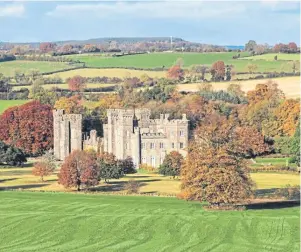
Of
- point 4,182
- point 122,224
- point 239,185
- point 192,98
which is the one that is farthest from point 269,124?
point 122,224

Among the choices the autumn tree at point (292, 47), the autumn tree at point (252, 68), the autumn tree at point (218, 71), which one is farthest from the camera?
the autumn tree at point (292, 47)

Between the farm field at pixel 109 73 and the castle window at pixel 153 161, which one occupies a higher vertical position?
the farm field at pixel 109 73

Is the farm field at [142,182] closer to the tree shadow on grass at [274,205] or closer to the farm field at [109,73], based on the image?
the tree shadow on grass at [274,205]

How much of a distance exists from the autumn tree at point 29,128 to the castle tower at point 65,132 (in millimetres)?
2748

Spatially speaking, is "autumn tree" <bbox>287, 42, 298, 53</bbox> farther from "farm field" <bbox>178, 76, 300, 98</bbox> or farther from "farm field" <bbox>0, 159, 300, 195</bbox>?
"farm field" <bbox>0, 159, 300, 195</bbox>

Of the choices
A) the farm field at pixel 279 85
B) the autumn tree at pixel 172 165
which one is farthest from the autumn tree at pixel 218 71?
the autumn tree at pixel 172 165

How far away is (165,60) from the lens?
522 feet

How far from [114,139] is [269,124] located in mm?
18403

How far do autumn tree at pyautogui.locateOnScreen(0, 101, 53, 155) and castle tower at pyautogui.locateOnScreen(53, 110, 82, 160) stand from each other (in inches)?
108

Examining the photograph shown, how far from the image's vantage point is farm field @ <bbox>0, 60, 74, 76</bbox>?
466 feet

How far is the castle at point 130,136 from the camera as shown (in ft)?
259

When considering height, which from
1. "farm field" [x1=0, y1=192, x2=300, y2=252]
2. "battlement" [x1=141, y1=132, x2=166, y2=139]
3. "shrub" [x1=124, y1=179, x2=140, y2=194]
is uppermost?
"battlement" [x1=141, y1=132, x2=166, y2=139]

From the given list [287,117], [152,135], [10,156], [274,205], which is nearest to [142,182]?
[152,135]

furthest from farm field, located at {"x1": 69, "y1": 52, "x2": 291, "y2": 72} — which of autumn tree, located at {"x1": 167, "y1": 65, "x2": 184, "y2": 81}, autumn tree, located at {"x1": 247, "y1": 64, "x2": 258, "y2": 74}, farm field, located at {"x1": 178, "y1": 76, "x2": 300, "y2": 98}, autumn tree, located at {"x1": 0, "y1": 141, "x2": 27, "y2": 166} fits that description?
autumn tree, located at {"x1": 0, "y1": 141, "x2": 27, "y2": 166}
